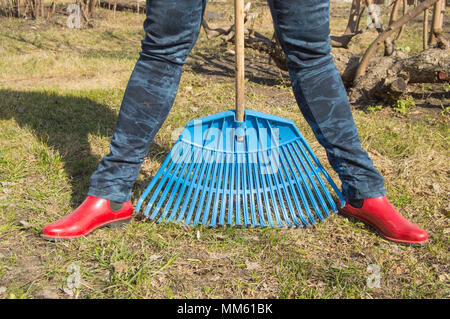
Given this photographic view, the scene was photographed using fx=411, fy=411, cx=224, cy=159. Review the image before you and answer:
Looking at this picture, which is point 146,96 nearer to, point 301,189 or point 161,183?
point 161,183

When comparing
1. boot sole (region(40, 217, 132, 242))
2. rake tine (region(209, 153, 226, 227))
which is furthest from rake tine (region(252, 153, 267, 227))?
boot sole (region(40, 217, 132, 242))

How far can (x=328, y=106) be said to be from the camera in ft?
5.86

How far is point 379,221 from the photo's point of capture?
187 centimetres

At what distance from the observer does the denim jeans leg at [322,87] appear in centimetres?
165

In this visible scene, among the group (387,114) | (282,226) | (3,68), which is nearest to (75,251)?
(282,226)

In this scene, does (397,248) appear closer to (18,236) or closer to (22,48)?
(18,236)

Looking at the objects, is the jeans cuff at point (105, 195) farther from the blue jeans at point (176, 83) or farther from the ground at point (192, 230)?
the ground at point (192, 230)

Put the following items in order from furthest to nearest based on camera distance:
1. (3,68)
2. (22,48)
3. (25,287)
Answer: (22,48) → (3,68) → (25,287)

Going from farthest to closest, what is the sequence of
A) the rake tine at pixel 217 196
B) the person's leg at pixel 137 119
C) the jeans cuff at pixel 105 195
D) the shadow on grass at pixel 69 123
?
the shadow on grass at pixel 69 123 → the rake tine at pixel 217 196 → the jeans cuff at pixel 105 195 → the person's leg at pixel 137 119

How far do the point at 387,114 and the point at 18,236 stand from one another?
2935mm

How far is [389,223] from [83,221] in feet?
4.44

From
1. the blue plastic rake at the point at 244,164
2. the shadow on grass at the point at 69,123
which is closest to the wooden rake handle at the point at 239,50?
the blue plastic rake at the point at 244,164

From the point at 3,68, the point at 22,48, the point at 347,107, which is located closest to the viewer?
the point at 347,107

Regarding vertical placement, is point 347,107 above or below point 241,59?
below
